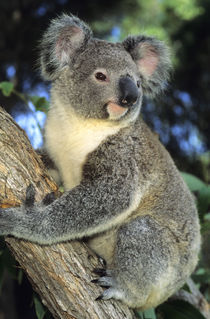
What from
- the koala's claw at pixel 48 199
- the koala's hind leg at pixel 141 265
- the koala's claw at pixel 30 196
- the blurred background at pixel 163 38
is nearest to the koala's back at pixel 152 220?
the koala's hind leg at pixel 141 265

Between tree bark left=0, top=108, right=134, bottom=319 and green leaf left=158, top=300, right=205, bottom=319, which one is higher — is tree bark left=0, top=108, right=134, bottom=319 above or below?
above

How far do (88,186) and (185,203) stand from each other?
99 centimetres

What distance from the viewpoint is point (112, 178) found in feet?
9.50

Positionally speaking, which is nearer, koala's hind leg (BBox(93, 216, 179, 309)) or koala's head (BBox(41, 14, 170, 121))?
koala's hind leg (BBox(93, 216, 179, 309))

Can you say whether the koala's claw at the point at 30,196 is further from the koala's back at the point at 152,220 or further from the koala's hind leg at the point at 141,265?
the koala's hind leg at the point at 141,265

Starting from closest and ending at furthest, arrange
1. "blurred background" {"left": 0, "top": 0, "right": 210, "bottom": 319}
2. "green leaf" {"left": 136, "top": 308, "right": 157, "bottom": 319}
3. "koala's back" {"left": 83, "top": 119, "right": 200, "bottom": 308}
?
"koala's back" {"left": 83, "top": 119, "right": 200, "bottom": 308} < "green leaf" {"left": 136, "top": 308, "right": 157, "bottom": 319} < "blurred background" {"left": 0, "top": 0, "right": 210, "bottom": 319}

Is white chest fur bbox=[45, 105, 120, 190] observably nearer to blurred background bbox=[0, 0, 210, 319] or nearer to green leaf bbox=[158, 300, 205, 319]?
green leaf bbox=[158, 300, 205, 319]

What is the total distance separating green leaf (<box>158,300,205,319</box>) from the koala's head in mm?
1732

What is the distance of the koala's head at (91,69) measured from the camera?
303 centimetres

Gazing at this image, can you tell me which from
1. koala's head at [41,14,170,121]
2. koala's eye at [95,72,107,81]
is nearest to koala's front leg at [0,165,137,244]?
koala's head at [41,14,170,121]

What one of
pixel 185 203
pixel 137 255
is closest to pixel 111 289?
pixel 137 255

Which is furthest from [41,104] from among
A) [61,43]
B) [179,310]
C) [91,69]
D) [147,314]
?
[179,310]

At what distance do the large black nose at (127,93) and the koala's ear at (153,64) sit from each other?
0.63 metres

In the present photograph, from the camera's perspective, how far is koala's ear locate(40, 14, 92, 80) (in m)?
3.26
